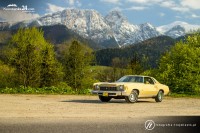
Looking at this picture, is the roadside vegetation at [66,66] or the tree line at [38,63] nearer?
the roadside vegetation at [66,66]

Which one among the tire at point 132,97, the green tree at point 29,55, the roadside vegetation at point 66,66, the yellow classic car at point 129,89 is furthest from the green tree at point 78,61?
the tire at point 132,97

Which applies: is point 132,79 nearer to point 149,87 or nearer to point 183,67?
point 149,87

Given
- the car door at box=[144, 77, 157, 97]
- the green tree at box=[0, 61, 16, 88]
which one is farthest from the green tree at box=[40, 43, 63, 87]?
the car door at box=[144, 77, 157, 97]

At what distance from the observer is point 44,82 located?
53469 millimetres

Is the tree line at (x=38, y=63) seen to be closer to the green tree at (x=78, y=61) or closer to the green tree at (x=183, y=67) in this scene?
the green tree at (x=78, y=61)

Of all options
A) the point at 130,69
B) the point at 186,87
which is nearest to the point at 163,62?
the point at 186,87

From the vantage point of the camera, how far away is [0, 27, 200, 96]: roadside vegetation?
36.6m

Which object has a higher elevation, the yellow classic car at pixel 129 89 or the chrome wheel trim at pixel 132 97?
the yellow classic car at pixel 129 89

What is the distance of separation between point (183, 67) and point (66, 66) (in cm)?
1921

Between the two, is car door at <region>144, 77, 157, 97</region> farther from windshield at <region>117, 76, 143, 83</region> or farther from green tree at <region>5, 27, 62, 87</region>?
green tree at <region>5, 27, 62, 87</region>

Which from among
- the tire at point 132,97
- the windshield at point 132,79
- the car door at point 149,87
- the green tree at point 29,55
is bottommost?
the tire at point 132,97

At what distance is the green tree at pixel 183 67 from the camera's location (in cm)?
3628

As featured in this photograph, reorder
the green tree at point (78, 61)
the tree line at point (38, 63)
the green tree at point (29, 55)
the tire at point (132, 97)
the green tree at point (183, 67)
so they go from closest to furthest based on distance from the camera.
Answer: the tire at point (132, 97), the green tree at point (183, 67), the green tree at point (29, 55), the tree line at point (38, 63), the green tree at point (78, 61)

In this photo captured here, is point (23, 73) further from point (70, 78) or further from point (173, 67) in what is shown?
point (173, 67)
